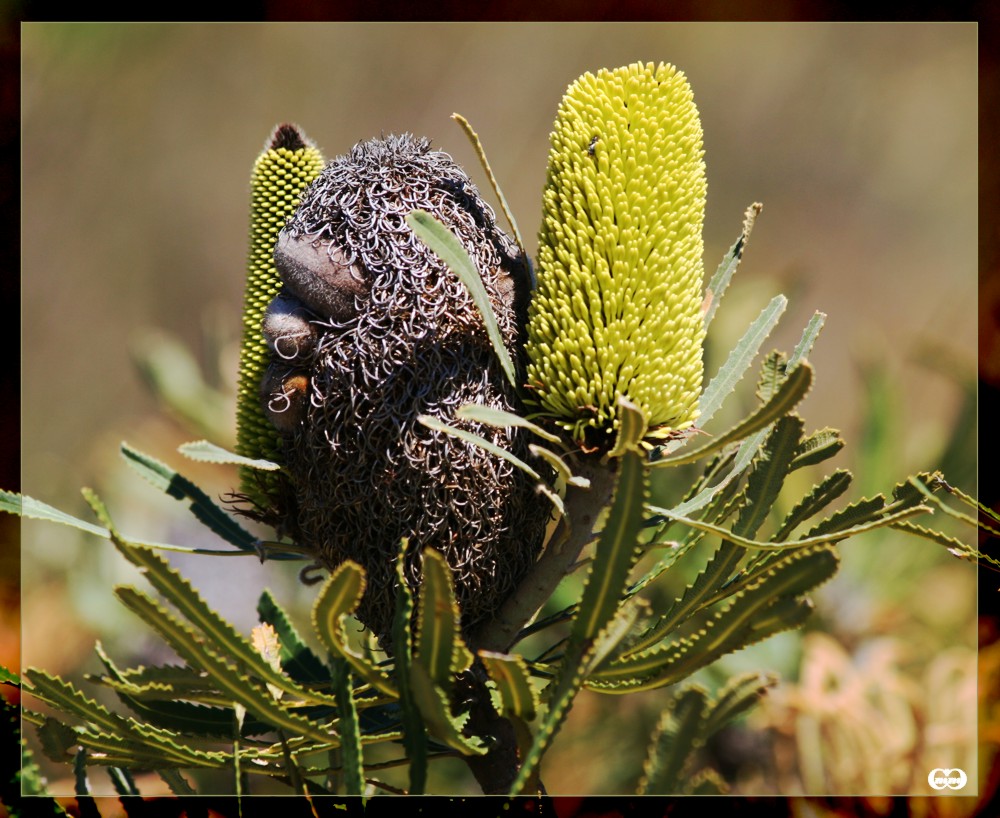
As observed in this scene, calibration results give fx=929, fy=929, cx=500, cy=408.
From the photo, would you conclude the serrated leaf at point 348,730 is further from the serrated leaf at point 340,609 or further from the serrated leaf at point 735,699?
the serrated leaf at point 735,699

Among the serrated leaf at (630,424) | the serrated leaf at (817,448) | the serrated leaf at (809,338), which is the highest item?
the serrated leaf at (809,338)

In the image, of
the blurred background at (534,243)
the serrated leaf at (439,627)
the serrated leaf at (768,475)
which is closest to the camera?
the serrated leaf at (439,627)

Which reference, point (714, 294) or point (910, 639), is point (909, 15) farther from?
point (910, 639)

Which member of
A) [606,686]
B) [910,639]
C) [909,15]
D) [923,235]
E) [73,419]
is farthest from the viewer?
[923,235]

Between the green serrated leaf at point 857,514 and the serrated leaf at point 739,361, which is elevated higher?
the serrated leaf at point 739,361

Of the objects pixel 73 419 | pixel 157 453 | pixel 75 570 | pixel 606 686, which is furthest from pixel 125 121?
pixel 606 686

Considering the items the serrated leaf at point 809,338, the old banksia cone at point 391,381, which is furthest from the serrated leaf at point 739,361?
the old banksia cone at point 391,381

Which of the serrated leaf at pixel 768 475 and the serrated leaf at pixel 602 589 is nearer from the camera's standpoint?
the serrated leaf at pixel 602 589
